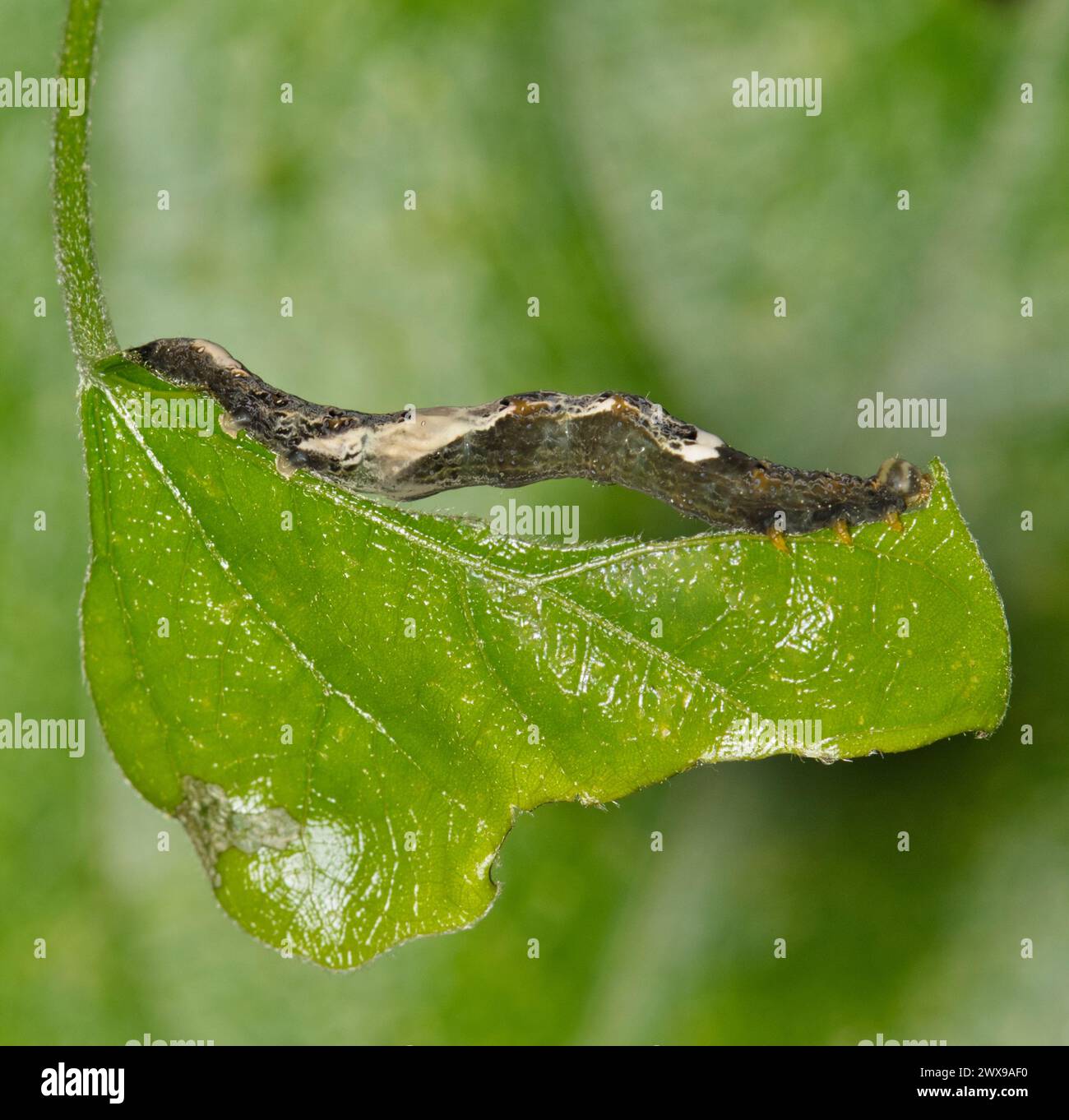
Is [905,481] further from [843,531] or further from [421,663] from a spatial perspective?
[421,663]

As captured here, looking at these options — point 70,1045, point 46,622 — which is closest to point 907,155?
point 46,622

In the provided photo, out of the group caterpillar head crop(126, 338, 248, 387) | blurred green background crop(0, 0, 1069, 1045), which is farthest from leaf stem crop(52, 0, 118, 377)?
blurred green background crop(0, 0, 1069, 1045)

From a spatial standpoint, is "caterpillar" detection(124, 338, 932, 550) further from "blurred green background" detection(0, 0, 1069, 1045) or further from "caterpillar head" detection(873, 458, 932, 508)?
"blurred green background" detection(0, 0, 1069, 1045)

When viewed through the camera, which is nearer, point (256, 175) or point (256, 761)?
point (256, 761)

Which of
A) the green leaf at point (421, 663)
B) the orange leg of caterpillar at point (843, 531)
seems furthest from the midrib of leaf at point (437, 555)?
the orange leg of caterpillar at point (843, 531)

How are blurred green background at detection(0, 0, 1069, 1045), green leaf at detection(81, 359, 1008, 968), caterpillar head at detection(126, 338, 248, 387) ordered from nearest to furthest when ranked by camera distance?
green leaf at detection(81, 359, 1008, 968) → caterpillar head at detection(126, 338, 248, 387) → blurred green background at detection(0, 0, 1069, 1045)

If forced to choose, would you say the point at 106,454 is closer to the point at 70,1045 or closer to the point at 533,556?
the point at 533,556

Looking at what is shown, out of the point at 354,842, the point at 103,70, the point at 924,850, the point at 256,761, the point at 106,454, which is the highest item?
the point at 103,70
